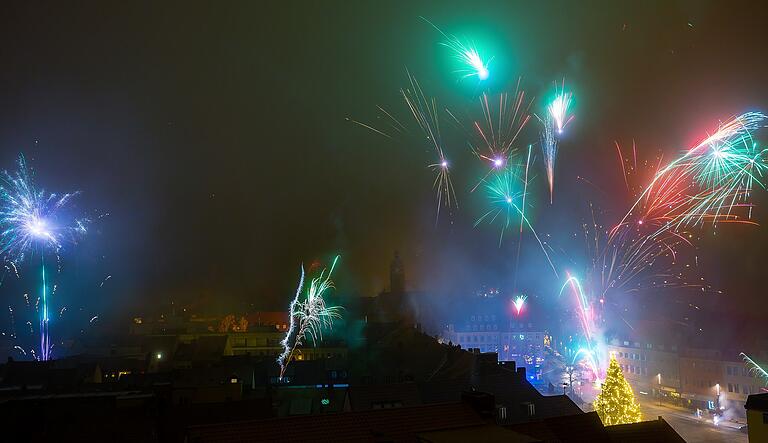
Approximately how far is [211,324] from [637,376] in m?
62.7

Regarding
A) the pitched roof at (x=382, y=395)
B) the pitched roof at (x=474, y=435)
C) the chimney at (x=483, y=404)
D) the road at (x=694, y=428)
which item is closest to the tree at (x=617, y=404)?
the road at (x=694, y=428)

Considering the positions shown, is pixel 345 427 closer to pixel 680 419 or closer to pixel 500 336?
pixel 680 419

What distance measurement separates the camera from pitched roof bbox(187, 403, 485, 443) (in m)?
16.2

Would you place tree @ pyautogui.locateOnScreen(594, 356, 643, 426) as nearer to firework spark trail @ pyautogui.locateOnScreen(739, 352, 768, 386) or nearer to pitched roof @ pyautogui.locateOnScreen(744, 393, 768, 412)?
pitched roof @ pyautogui.locateOnScreen(744, 393, 768, 412)

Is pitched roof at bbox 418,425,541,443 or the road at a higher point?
pitched roof at bbox 418,425,541,443

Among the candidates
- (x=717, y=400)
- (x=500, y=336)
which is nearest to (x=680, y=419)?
(x=717, y=400)

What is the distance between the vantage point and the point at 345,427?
17.4 meters

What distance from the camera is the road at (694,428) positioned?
4625 centimetres

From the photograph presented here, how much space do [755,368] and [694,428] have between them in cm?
1246

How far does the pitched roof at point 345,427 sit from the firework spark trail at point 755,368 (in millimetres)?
51705

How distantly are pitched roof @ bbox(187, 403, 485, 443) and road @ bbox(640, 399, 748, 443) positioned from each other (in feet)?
122

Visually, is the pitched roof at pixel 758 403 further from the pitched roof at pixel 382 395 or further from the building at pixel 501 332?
the building at pixel 501 332

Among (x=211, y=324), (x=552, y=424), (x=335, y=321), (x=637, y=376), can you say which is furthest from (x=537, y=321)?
(x=552, y=424)

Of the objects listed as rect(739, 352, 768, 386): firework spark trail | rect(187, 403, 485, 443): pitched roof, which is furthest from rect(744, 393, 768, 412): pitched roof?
rect(739, 352, 768, 386): firework spark trail
